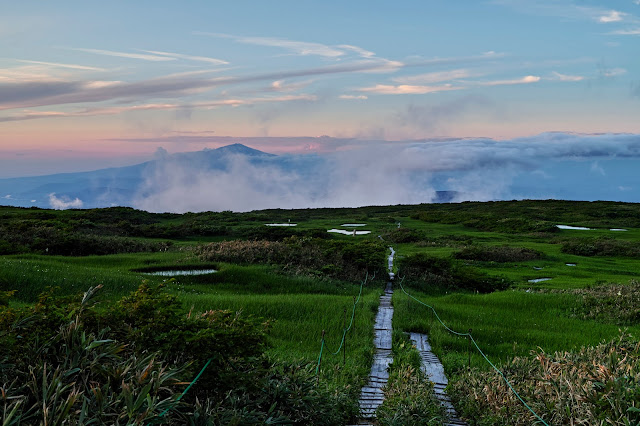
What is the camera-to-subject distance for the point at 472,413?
988cm

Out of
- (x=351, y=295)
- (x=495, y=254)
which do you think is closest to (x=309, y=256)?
(x=351, y=295)

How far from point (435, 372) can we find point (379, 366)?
1529 mm

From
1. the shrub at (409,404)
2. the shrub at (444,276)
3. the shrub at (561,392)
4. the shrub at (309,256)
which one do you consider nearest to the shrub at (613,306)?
the shrub at (444,276)

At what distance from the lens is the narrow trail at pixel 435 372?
1025 cm

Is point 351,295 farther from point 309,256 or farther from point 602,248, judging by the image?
point 602,248

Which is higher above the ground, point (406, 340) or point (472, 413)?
point (472, 413)

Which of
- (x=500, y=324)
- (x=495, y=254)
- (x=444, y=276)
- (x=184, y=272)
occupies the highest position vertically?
(x=500, y=324)

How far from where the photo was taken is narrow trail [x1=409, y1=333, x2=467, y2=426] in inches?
404

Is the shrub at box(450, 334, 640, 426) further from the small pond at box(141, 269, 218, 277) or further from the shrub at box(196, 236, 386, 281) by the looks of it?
the shrub at box(196, 236, 386, 281)

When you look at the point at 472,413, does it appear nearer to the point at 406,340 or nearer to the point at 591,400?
the point at 591,400

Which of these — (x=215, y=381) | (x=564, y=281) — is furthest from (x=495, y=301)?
(x=215, y=381)

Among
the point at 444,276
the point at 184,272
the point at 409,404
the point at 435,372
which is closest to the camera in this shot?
the point at 409,404

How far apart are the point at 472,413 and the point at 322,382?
314 centimetres

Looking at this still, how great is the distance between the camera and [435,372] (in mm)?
13344
